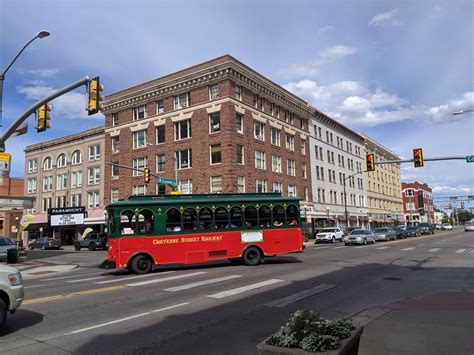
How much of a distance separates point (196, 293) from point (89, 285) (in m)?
4.39

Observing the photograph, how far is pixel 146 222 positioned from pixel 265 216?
532cm

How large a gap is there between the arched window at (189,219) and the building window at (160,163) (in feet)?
85.8

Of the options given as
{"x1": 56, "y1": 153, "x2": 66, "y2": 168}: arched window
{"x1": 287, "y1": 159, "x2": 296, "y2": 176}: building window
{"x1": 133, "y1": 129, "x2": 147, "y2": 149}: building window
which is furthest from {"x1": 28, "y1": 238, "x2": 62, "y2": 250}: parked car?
{"x1": 287, "y1": 159, "x2": 296, "y2": 176}: building window

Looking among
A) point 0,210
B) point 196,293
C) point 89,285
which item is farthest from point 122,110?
point 196,293

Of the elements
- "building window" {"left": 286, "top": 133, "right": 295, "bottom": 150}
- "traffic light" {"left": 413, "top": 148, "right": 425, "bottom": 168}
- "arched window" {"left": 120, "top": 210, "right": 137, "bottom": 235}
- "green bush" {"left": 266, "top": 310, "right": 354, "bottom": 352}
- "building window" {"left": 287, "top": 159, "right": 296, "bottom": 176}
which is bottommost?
"green bush" {"left": 266, "top": 310, "right": 354, "bottom": 352}

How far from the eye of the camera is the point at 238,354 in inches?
232

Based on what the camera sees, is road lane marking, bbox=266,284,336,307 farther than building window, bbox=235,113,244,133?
No

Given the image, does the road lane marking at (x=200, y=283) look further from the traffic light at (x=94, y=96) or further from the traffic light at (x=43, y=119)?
the traffic light at (x=43, y=119)

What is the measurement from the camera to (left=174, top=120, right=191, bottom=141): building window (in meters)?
41.4

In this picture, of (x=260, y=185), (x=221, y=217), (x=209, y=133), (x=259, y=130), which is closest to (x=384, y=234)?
(x=260, y=185)

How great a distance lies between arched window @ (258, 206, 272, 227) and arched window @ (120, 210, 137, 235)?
18.2 ft

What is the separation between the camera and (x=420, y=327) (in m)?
6.89

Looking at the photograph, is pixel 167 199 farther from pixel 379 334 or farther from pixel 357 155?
pixel 357 155

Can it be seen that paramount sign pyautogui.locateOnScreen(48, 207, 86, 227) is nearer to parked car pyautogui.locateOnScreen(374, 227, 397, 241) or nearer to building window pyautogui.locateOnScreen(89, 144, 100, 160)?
building window pyautogui.locateOnScreen(89, 144, 100, 160)
